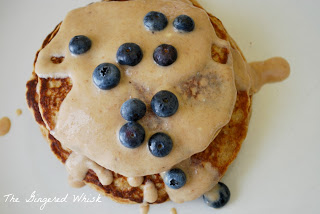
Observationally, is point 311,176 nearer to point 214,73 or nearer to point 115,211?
point 214,73

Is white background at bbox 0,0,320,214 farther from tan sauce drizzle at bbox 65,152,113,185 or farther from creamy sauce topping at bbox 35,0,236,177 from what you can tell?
creamy sauce topping at bbox 35,0,236,177

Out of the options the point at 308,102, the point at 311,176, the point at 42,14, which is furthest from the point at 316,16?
the point at 42,14

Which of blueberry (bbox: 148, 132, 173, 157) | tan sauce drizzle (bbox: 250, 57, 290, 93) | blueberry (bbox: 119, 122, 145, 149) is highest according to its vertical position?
blueberry (bbox: 119, 122, 145, 149)

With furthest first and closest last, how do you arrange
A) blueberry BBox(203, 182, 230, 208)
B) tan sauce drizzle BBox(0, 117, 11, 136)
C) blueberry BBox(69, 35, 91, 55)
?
1. tan sauce drizzle BBox(0, 117, 11, 136)
2. blueberry BBox(203, 182, 230, 208)
3. blueberry BBox(69, 35, 91, 55)

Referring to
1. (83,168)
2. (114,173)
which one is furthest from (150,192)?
(83,168)

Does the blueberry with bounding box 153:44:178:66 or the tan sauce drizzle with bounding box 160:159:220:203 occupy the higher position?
the blueberry with bounding box 153:44:178:66

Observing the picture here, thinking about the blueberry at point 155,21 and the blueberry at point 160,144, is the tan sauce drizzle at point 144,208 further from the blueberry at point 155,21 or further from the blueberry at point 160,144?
the blueberry at point 155,21

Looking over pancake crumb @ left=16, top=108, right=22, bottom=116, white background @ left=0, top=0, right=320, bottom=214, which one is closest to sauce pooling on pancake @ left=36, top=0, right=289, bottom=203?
white background @ left=0, top=0, right=320, bottom=214

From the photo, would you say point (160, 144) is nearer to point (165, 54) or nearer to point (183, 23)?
point (165, 54)
